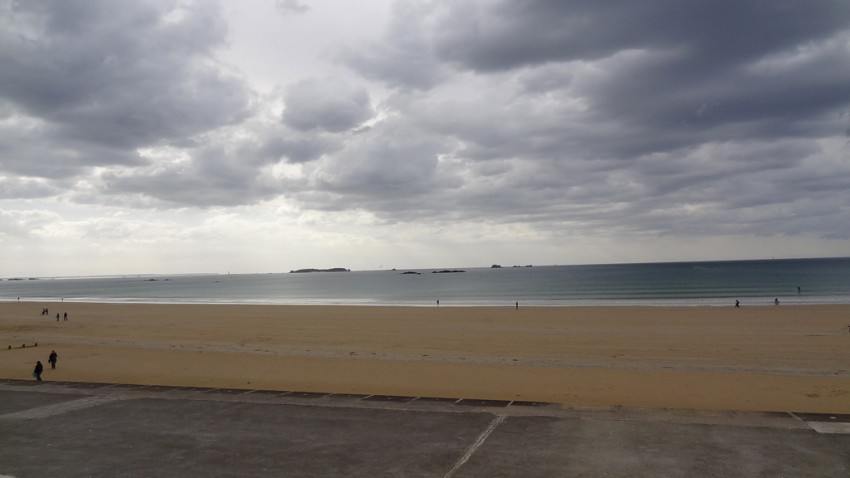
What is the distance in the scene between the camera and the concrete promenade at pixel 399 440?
10062mm

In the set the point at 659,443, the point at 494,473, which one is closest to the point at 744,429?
the point at 659,443

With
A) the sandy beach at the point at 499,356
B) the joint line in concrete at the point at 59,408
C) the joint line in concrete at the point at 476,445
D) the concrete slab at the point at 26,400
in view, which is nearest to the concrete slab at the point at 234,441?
the joint line in concrete at the point at 476,445

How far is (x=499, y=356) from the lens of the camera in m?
27.5

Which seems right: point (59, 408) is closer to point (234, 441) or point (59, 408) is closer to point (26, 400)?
point (26, 400)

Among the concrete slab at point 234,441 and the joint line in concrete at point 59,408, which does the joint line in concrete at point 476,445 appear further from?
the joint line in concrete at point 59,408

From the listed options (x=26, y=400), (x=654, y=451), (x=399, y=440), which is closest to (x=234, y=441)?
(x=399, y=440)

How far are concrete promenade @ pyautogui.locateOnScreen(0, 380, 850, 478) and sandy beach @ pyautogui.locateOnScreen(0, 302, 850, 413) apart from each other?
2820 millimetres

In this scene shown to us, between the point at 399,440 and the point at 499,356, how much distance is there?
16.4 meters

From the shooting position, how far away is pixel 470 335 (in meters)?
37.0

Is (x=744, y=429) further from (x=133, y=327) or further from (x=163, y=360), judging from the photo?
(x=133, y=327)

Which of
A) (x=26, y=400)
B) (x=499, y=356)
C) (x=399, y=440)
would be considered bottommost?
(x=499, y=356)

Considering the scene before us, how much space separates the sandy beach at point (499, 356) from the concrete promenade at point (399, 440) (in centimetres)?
282

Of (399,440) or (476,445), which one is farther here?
(399,440)

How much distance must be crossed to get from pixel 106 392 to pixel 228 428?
22.3 feet
